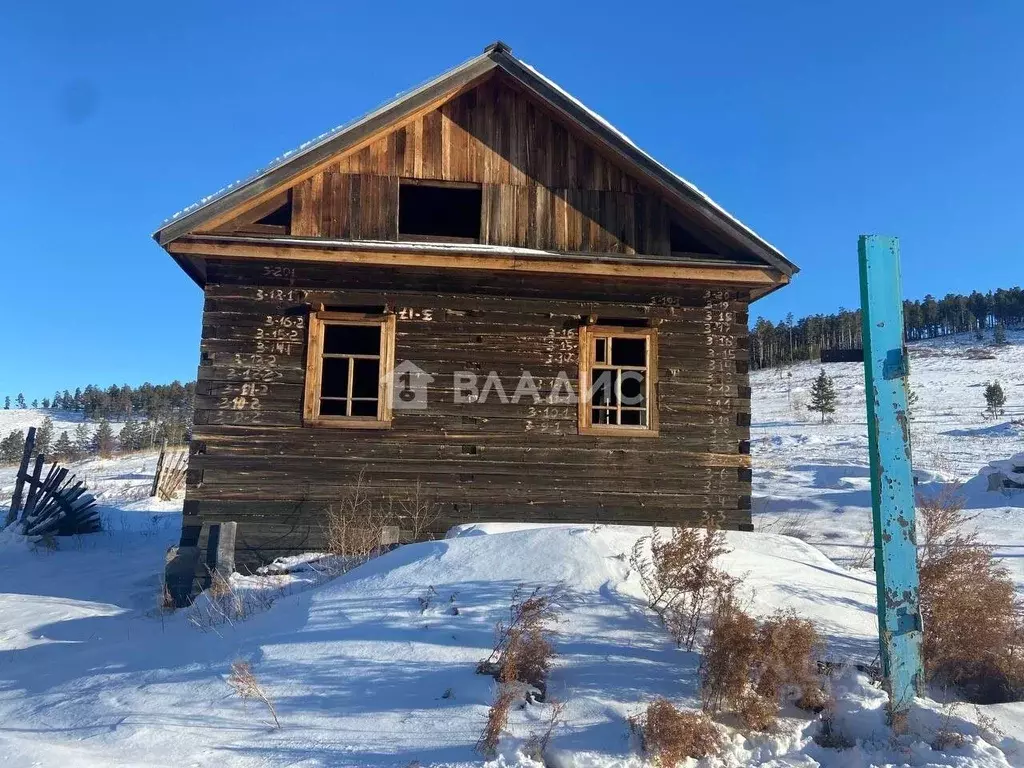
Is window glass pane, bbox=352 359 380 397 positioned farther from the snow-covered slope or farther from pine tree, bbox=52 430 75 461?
pine tree, bbox=52 430 75 461

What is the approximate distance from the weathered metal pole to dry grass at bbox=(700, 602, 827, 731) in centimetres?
53

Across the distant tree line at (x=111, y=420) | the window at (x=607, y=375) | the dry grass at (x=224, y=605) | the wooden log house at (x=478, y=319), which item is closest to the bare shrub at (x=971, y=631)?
the wooden log house at (x=478, y=319)

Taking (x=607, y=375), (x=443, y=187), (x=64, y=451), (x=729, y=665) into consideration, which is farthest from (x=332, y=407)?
(x=64, y=451)

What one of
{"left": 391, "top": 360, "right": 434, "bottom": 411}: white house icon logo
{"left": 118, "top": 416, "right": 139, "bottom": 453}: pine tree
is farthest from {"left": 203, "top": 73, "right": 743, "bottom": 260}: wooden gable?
{"left": 118, "top": 416, "right": 139, "bottom": 453}: pine tree

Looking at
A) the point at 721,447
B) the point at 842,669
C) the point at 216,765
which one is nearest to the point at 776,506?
the point at 721,447

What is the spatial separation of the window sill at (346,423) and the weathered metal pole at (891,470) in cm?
565

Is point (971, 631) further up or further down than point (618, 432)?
further down

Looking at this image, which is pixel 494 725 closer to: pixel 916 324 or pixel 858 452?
pixel 858 452

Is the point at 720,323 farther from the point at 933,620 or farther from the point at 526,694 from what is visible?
the point at 526,694

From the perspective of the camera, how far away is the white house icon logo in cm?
892

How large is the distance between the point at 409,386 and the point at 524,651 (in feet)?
16.7

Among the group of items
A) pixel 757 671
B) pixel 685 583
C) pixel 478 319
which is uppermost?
pixel 478 319

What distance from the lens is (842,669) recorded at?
463 cm

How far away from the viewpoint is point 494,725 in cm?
376
